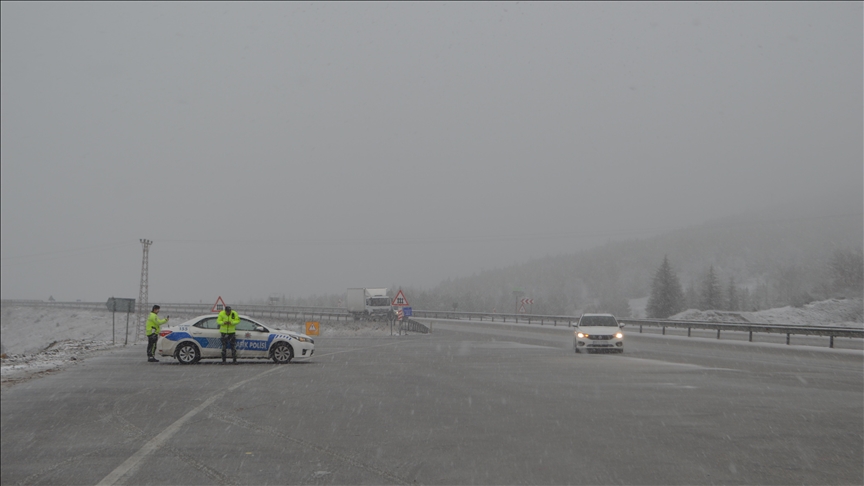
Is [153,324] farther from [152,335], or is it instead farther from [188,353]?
[188,353]

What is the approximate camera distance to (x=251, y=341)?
20.3 metres

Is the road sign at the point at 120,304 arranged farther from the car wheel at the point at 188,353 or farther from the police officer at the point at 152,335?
the car wheel at the point at 188,353

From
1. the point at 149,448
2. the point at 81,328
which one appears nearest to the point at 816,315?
the point at 149,448

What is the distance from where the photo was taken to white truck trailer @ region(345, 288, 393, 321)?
64000mm

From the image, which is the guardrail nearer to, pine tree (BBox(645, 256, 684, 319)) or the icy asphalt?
the icy asphalt

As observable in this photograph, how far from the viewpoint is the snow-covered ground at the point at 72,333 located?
752 inches

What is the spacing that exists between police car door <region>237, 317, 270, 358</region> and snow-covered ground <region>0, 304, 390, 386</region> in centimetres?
460

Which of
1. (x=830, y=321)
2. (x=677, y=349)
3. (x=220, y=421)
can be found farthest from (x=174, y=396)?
(x=830, y=321)

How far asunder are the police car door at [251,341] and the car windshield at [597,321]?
13291 mm

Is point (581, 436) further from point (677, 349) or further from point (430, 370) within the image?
point (677, 349)

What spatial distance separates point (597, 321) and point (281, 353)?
1359 cm

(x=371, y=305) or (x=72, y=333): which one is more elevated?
(x=371, y=305)

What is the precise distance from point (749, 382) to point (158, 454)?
13223 millimetres

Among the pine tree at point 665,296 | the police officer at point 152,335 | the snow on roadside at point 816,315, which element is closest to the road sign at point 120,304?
the police officer at point 152,335
